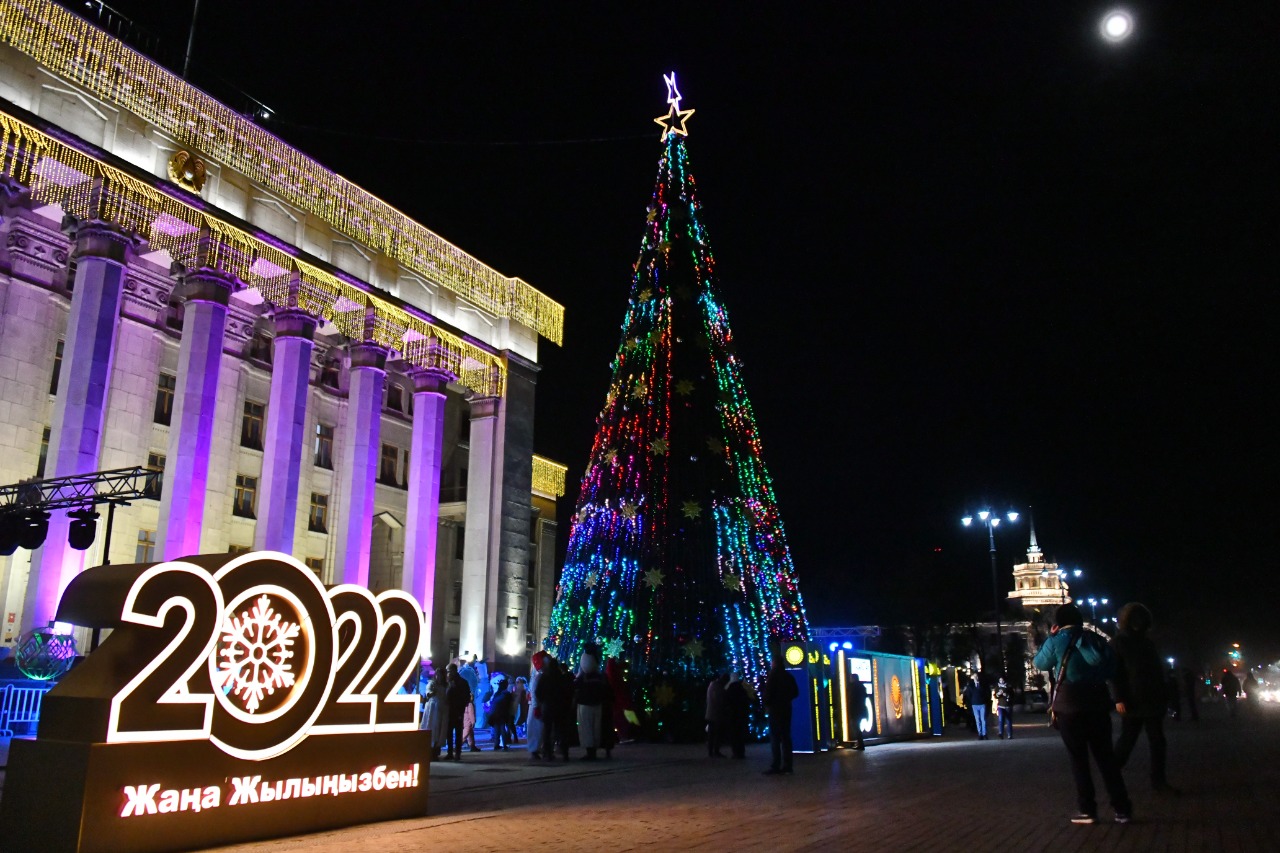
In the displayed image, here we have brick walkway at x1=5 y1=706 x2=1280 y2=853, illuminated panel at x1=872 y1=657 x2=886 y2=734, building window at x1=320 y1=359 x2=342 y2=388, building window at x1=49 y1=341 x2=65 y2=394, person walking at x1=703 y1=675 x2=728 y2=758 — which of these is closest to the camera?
brick walkway at x1=5 y1=706 x2=1280 y2=853

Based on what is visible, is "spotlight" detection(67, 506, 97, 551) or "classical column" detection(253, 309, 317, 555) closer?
"spotlight" detection(67, 506, 97, 551)

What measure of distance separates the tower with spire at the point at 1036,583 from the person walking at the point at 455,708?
105 m

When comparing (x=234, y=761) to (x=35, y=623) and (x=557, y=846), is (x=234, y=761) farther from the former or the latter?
(x=35, y=623)

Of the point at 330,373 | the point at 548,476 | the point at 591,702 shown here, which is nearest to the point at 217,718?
the point at 591,702

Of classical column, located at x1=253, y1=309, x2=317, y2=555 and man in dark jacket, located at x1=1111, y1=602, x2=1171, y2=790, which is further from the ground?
classical column, located at x1=253, y1=309, x2=317, y2=555

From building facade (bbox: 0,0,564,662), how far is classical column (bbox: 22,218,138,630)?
5 centimetres

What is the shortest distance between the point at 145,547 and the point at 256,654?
69.0 ft

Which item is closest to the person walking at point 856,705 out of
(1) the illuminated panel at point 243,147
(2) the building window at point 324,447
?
(1) the illuminated panel at point 243,147

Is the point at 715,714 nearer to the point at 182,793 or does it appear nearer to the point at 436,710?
the point at 436,710

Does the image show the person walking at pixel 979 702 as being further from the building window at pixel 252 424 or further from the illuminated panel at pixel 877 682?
the building window at pixel 252 424

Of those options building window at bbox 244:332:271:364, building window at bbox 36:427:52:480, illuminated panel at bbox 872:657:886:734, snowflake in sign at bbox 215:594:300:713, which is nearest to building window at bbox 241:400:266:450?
building window at bbox 244:332:271:364

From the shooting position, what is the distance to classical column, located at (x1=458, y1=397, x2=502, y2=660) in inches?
1203

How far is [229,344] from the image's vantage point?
2864cm

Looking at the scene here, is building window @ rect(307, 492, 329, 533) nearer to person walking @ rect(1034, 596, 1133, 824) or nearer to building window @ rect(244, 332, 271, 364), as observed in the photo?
building window @ rect(244, 332, 271, 364)
